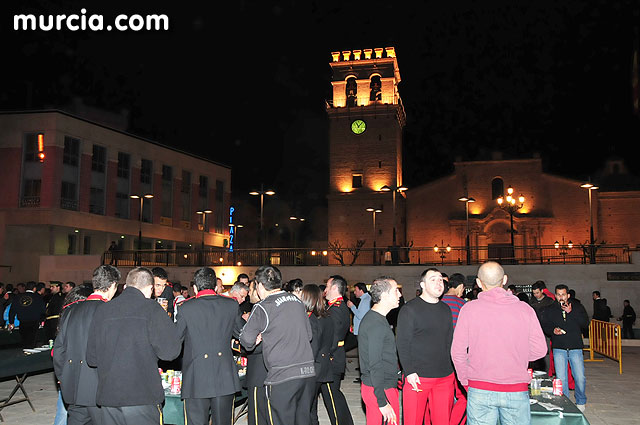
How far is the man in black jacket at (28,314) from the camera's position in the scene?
1247cm

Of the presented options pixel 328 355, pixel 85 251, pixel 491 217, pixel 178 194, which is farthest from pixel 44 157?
pixel 328 355

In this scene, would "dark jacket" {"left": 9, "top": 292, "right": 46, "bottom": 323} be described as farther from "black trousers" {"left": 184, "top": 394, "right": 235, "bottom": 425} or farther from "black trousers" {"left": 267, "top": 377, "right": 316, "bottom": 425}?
"black trousers" {"left": 267, "top": 377, "right": 316, "bottom": 425}

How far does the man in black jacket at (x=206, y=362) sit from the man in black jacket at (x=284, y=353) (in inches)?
20.0

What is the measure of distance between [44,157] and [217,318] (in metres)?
39.4

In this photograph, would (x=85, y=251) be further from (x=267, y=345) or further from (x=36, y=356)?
(x=267, y=345)

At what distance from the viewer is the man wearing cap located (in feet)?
42.4

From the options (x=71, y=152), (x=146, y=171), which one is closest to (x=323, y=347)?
(x=71, y=152)

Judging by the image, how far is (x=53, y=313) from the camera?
48.2 feet

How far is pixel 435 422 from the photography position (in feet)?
19.7

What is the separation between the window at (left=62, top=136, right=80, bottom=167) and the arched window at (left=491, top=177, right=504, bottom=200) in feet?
113

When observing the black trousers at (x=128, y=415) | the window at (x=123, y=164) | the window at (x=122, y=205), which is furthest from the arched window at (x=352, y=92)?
the black trousers at (x=128, y=415)

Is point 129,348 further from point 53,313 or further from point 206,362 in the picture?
point 53,313

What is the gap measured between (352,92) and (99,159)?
2234cm

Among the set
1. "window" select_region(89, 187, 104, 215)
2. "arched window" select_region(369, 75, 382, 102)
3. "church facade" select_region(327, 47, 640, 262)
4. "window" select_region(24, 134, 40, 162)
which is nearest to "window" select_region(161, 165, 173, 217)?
"window" select_region(89, 187, 104, 215)
